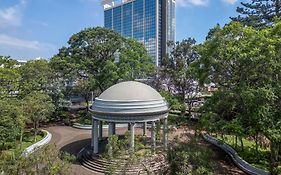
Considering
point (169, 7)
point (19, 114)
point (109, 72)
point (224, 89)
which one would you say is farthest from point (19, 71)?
point (169, 7)

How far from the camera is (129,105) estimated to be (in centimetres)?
2206

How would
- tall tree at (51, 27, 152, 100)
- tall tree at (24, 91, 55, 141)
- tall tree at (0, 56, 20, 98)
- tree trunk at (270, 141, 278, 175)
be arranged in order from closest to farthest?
1. tree trunk at (270, 141, 278, 175)
2. tall tree at (24, 91, 55, 141)
3. tall tree at (0, 56, 20, 98)
4. tall tree at (51, 27, 152, 100)

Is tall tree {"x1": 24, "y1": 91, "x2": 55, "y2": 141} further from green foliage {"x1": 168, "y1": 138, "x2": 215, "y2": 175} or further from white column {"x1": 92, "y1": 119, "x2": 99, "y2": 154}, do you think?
green foliage {"x1": 168, "y1": 138, "x2": 215, "y2": 175}

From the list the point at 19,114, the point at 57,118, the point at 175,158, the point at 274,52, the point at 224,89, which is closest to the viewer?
the point at 175,158

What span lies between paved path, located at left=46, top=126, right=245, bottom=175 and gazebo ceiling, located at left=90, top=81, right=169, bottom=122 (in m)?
3.63

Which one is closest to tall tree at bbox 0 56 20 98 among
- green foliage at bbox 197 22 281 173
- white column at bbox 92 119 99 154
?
white column at bbox 92 119 99 154

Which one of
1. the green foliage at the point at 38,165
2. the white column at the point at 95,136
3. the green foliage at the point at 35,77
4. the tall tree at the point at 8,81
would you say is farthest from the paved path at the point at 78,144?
the green foliage at the point at 38,165

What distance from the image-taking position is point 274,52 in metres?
17.3

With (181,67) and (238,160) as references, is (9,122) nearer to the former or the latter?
(238,160)

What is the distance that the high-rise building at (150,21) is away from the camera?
105 meters

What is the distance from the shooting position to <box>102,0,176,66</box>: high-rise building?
345 feet

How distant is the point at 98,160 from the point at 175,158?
1022 centimetres

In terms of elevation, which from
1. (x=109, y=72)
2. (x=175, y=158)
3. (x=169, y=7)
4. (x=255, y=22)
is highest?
(x=169, y=7)

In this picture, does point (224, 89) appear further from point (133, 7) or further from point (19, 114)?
point (133, 7)
